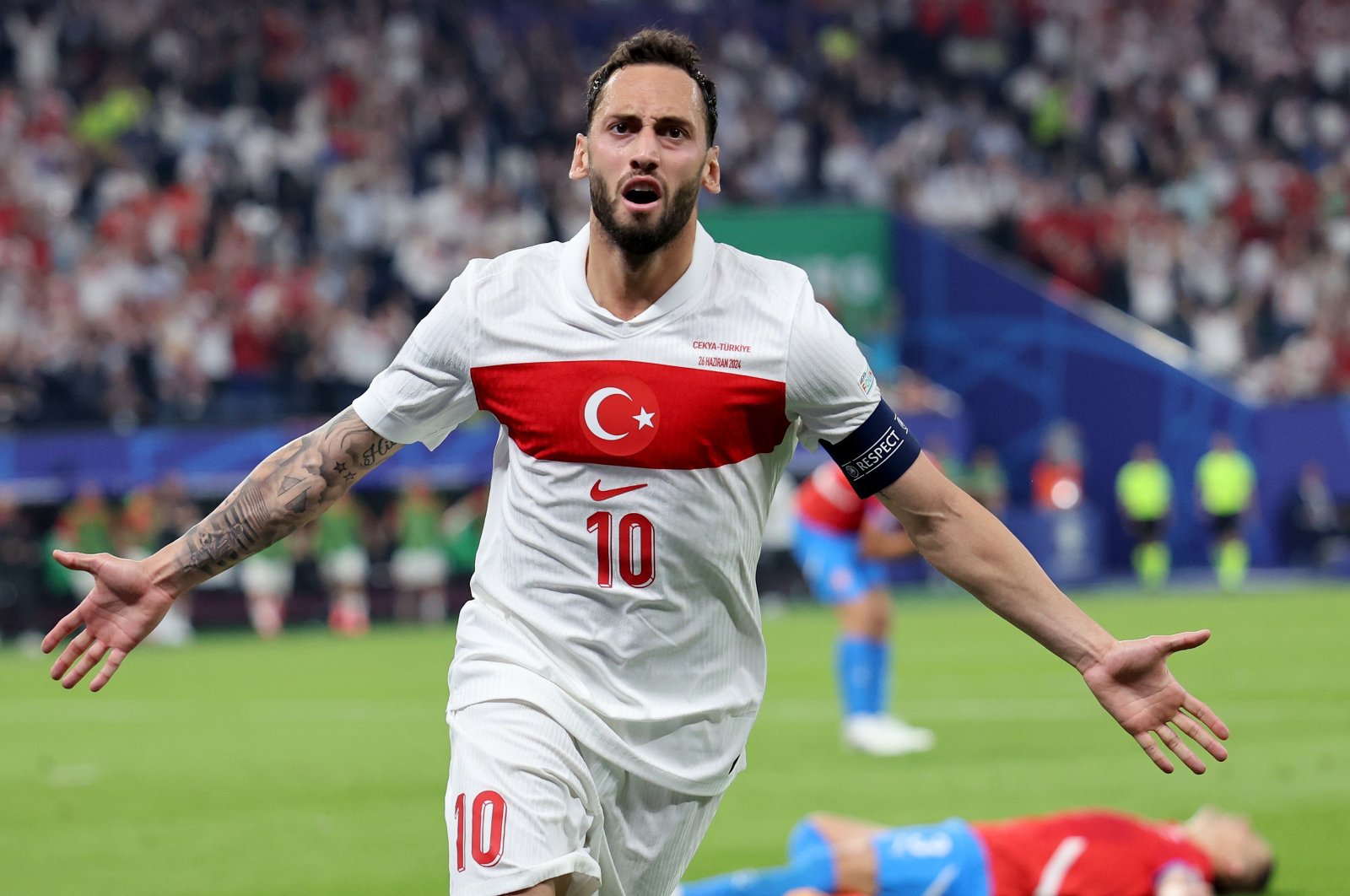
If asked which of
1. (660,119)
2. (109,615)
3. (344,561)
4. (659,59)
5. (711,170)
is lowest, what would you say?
(344,561)

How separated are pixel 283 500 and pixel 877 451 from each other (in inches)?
60.6

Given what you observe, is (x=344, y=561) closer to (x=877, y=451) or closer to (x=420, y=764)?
(x=420, y=764)

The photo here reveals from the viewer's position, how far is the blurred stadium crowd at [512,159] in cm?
2364

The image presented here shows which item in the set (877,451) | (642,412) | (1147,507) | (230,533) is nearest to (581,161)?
(642,412)

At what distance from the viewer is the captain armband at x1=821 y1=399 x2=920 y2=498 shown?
462 cm

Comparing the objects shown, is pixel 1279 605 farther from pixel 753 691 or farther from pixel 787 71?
pixel 753 691

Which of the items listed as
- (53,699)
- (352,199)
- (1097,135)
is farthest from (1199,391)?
(53,699)

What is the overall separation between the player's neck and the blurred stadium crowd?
18.8 m

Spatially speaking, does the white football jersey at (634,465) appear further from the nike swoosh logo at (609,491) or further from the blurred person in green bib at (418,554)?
the blurred person in green bib at (418,554)

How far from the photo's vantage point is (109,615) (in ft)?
15.8

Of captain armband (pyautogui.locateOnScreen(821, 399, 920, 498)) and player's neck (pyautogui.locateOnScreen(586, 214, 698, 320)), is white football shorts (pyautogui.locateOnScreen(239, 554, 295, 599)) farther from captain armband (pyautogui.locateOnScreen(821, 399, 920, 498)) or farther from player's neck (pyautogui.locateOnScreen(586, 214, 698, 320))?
captain armband (pyautogui.locateOnScreen(821, 399, 920, 498))

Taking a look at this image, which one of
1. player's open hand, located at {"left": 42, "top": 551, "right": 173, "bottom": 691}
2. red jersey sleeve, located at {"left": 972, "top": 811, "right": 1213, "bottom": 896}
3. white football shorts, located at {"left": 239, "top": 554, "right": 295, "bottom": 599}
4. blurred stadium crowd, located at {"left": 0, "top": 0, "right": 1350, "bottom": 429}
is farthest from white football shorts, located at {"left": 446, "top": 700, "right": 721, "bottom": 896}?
blurred stadium crowd, located at {"left": 0, "top": 0, "right": 1350, "bottom": 429}

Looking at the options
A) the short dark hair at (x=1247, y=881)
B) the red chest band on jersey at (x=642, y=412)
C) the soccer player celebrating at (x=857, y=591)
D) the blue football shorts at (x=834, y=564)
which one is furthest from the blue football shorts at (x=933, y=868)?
the blue football shorts at (x=834, y=564)

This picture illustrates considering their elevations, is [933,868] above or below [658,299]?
below
